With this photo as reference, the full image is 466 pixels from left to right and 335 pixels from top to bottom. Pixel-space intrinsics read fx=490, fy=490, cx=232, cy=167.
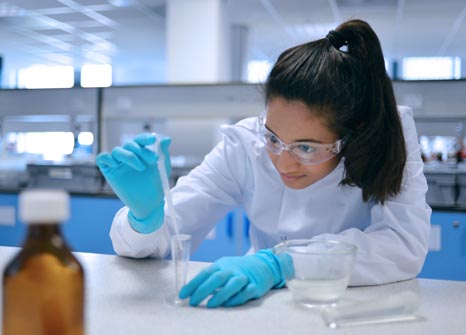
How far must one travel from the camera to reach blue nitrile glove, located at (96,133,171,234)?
1.01m

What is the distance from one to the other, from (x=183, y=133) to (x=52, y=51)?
5501 mm

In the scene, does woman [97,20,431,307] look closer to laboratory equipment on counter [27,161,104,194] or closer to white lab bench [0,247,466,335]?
white lab bench [0,247,466,335]

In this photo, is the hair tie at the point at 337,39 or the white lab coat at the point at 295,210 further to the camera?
the hair tie at the point at 337,39

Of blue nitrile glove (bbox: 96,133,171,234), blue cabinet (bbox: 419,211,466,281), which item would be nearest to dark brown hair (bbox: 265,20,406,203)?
blue nitrile glove (bbox: 96,133,171,234)

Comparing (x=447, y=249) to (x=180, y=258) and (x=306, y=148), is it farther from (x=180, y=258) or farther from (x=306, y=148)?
(x=180, y=258)

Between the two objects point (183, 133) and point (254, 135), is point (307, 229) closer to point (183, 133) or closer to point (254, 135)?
point (254, 135)

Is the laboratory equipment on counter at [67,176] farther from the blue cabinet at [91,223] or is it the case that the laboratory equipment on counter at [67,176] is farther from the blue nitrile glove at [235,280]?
the blue nitrile glove at [235,280]

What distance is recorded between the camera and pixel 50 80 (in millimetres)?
11281

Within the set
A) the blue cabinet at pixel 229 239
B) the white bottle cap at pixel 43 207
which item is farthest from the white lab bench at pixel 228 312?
the blue cabinet at pixel 229 239

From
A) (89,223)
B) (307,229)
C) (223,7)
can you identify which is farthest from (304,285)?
(223,7)

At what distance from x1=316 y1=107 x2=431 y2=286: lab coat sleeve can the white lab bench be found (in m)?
0.03

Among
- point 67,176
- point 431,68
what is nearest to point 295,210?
point 67,176

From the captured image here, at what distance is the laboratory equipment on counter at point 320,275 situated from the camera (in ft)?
2.88

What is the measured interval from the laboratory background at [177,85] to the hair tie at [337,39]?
196 millimetres
